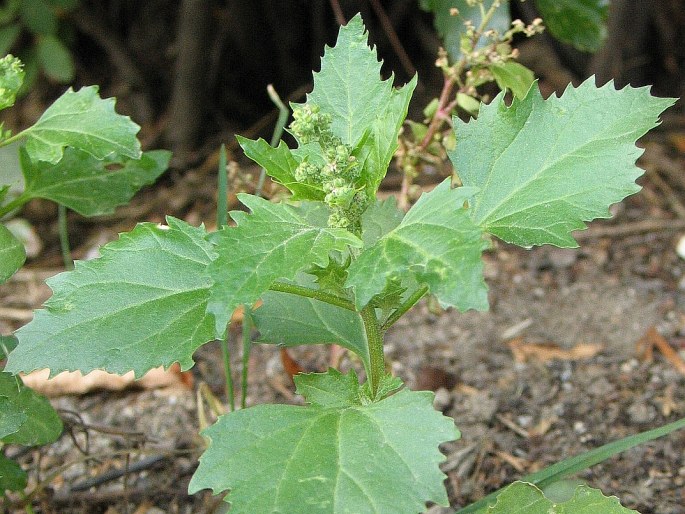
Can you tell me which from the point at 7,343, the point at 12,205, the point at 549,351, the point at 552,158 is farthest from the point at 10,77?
the point at 549,351

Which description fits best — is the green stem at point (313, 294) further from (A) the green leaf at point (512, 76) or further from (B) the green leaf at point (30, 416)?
(A) the green leaf at point (512, 76)

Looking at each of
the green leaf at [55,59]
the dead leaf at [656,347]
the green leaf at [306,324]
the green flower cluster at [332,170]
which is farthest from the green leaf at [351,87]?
the green leaf at [55,59]

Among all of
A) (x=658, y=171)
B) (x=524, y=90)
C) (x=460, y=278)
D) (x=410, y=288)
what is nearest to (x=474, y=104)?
(x=524, y=90)

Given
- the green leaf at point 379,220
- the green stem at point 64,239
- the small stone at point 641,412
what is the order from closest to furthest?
the green leaf at point 379,220 < the small stone at point 641,412 < the green stem at point 64,239

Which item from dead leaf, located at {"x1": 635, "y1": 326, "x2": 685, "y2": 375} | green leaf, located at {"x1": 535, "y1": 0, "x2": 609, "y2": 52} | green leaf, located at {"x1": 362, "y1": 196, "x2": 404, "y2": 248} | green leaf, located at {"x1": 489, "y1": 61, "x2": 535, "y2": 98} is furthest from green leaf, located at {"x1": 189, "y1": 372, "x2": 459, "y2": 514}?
green leaf, located at {"x1": 535, "y1": 0, "x2": 609, "y2": 52}

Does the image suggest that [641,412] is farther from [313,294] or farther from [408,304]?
[313,294]

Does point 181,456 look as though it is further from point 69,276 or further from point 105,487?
point 69,276
